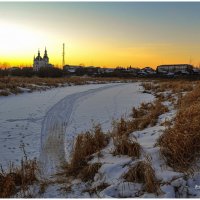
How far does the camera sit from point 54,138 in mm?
9031

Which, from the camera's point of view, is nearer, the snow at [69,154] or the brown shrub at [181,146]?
the snow at [69,154]

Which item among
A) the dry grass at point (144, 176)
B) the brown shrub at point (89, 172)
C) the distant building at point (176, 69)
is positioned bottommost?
the brown shrub at point (89, 172)

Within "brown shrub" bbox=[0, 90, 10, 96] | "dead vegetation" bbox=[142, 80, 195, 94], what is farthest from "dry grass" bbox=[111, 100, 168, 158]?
"brown shrub" bbox=[0, 90, 10, 96]

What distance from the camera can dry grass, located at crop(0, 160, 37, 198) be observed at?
16.7 feet

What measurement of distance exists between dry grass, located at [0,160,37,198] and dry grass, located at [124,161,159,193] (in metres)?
1.63

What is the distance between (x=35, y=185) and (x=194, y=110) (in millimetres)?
4290

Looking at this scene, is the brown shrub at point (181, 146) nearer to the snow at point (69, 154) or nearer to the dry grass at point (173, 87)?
the snow at point (69, 154)

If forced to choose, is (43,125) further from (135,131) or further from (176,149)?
(176,149)

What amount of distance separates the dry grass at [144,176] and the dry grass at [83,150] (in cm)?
85

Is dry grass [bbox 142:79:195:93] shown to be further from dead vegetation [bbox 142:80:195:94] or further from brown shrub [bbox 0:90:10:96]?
brown shrub [bbox 0:90:10:96]

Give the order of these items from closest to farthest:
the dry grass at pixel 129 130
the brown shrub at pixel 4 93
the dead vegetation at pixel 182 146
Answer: the dead vegetation at pixel 182 146 → the dry grass at pixel 129 130 → the brown shrub at pixel 4 93

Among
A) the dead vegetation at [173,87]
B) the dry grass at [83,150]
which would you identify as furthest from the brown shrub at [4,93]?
the dry grass at [83,150]

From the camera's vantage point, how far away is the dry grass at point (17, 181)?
16.7 feet

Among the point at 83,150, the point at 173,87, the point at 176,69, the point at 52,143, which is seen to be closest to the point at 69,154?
the point at 83,150
